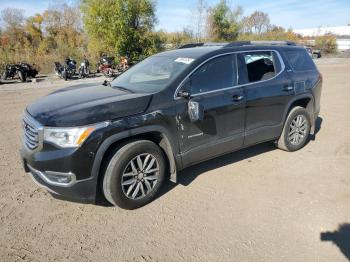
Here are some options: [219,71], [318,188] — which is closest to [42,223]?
[219,71]

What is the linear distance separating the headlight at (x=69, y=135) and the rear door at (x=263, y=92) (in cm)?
229

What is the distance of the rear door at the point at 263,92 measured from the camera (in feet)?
14.8

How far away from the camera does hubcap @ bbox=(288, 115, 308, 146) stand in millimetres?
5293

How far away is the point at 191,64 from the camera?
4008 millimetres

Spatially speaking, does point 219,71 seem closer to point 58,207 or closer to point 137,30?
point 58,207

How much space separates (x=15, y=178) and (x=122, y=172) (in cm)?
191

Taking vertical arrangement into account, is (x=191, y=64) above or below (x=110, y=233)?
above

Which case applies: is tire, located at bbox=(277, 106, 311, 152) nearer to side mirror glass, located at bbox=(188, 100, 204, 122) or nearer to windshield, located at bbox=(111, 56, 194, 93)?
side mirror glass, located at bbox=(188, 100, 204, 122)

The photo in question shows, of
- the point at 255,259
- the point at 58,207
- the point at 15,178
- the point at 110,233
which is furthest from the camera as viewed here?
the point at 15,178

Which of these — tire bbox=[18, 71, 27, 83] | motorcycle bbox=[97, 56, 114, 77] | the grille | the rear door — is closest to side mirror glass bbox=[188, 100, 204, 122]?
the rear door

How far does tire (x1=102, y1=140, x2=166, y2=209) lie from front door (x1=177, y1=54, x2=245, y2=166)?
0.40 meters

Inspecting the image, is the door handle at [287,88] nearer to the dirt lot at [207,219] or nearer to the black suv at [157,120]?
the black suv at [157,120]

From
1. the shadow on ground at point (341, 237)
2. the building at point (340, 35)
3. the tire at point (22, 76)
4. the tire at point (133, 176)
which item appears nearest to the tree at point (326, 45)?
the building at point (340, 35)

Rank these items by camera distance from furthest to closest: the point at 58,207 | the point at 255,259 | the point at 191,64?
the point at 191,64 < the point at 58,207 < the point at 255,259
